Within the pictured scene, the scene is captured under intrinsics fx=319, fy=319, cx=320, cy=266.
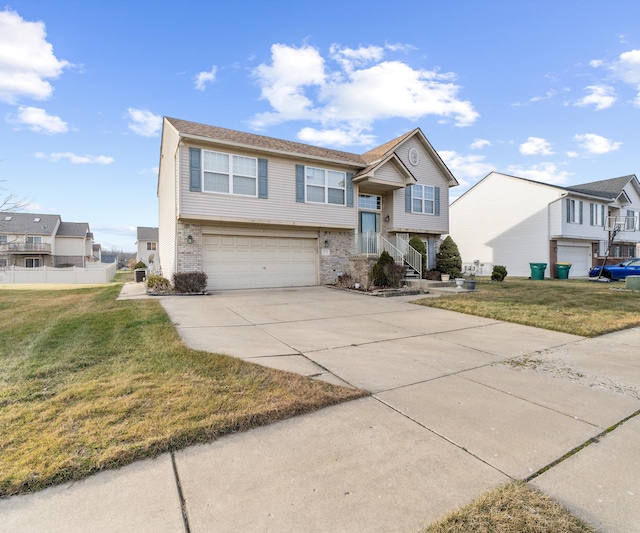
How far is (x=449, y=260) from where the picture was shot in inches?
691

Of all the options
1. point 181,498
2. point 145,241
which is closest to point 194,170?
point 181,498

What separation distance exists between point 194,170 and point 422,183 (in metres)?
12.1

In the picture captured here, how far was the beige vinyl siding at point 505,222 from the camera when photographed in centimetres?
2411

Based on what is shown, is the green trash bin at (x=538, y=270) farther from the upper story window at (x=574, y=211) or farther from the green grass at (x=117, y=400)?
the green grass at (x=117, y=400)

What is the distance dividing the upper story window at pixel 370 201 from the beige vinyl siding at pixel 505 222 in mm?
14881

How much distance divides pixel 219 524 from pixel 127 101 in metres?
15.2

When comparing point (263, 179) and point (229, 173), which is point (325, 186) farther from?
point (229, 173)

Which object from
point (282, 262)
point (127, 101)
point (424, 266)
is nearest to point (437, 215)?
point (424, 266)

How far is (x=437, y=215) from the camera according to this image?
18.3 meters

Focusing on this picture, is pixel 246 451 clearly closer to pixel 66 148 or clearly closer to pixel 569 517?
pixel 569 517

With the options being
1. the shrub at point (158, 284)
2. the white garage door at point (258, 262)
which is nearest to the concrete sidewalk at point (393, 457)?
the shrub at point (158, 284)

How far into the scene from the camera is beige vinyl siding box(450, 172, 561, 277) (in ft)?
79.1

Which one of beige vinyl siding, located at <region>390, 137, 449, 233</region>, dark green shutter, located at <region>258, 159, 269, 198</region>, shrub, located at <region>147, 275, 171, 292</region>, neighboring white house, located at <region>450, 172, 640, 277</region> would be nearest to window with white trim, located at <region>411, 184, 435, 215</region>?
beige vinyl siding, located at <region>390, 137, 449, 233</region>

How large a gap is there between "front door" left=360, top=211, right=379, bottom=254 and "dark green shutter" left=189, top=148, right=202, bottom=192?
813 centimetres
